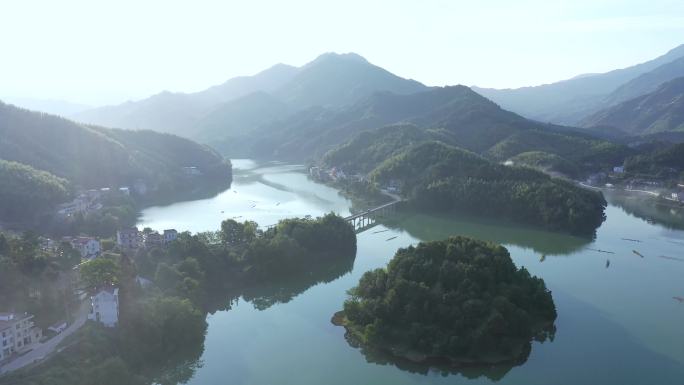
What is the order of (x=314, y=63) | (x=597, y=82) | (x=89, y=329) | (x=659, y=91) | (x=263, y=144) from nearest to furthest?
(x=89, y=329), (x=263, y=144), (x=659, y=91), (x=314, y=63), (x=597, y=82)

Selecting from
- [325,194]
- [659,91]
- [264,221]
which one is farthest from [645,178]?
[659,91]

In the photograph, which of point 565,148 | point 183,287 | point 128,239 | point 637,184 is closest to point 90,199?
point 128,239

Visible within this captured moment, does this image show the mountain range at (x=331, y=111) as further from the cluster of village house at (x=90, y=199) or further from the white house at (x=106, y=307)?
the white house at (x=106, y=307)

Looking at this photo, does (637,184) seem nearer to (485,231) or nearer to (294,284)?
(485,231)

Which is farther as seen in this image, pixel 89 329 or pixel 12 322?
pixel 89 329

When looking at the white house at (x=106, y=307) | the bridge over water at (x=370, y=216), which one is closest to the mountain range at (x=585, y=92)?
the bridge over water at (x=370, y=216)

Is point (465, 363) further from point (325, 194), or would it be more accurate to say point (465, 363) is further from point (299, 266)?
point (325, 194)
